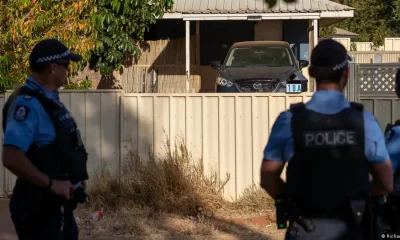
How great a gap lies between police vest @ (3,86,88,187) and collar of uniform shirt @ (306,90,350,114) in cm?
141

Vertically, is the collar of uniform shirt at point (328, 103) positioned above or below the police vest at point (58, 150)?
above

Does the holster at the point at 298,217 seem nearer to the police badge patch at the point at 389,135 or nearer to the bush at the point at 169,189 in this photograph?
the police badge patch at the point at 389,135

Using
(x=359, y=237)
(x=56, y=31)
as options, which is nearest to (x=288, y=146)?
(x=359, y=237)

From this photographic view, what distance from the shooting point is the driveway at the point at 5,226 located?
26.1ft

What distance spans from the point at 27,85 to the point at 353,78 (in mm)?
5214

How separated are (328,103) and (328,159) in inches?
10.7

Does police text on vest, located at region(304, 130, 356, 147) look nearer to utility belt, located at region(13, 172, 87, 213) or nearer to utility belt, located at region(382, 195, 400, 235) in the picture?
utility belt, located at region(382, 195, 400, 235)

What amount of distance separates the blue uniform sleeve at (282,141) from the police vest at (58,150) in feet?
3.99

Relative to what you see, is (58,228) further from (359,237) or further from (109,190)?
(109,190)

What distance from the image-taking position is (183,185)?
8781mm

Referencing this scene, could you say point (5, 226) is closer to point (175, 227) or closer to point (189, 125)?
point (175, 227)

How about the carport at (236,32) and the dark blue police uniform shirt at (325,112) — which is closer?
the dark blue police uniform shirt at (325,112)

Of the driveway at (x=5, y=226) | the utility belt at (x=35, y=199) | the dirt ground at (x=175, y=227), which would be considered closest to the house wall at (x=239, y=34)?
the driveway at (x=5, y=226)

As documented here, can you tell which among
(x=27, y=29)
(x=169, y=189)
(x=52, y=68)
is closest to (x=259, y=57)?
(x=27, y=29)
